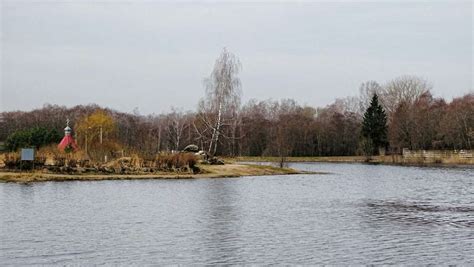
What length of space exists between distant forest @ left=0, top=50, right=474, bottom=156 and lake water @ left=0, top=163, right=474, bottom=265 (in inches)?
934

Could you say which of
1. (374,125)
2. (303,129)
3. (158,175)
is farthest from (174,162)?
(303,129)

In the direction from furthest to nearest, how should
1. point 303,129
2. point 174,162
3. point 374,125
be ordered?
1. point 303,129
2. point 374,125
3. point 174,162

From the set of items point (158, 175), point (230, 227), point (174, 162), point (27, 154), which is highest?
point (27, 154)

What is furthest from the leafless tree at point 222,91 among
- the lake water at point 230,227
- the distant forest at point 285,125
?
the lake water at point 230,227

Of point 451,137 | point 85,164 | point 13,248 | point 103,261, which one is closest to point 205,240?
point 103,261

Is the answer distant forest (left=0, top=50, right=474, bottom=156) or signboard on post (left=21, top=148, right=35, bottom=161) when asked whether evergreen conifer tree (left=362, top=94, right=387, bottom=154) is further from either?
signboard on post (left=21, top=148, right=35, bottom=161)

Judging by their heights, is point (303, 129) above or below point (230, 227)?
above

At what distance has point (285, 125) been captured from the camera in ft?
330

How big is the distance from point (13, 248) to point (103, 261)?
104 inches

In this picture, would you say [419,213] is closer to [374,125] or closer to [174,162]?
[174,162]

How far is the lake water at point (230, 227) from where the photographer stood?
13.4m

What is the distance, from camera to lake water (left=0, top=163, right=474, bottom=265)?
13.4 metres

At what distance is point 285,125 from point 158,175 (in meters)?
60.8

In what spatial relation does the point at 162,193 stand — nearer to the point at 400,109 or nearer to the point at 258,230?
the point at 258,230
